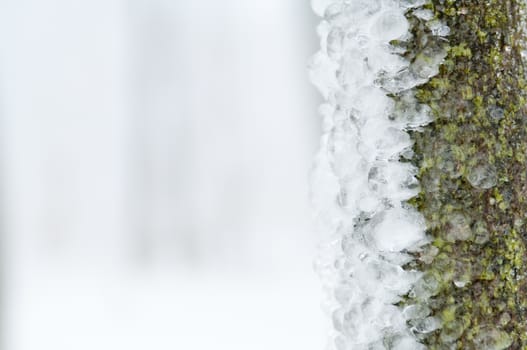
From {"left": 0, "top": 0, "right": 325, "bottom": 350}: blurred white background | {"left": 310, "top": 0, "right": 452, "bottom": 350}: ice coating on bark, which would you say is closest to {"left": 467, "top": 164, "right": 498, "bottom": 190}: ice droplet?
{"left": 310, "top": 0, "right": 452, "bottom": 350}: ice coating on bark

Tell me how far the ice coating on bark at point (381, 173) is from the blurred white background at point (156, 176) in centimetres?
161

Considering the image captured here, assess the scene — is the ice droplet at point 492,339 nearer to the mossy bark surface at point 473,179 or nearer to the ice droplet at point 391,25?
the mossy bark surface at point 473,179

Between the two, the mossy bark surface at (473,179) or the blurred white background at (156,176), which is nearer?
the mossy bark surface at (473,179)

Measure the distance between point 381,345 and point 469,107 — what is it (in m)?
0.11

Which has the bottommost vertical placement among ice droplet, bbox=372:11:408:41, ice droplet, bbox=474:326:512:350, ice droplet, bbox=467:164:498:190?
ice droplet, bbox=474:326:512:350

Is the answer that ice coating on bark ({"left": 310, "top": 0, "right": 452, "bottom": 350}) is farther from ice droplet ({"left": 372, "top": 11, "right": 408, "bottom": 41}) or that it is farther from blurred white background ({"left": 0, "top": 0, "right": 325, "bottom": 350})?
blurred white background ({"left": 0, "top": 0, "right": 325, "bottom": 350})

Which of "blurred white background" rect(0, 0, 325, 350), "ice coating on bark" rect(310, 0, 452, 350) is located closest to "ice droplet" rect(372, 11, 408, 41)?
"ice coating on bark" rect(310, 0, 452, 350)

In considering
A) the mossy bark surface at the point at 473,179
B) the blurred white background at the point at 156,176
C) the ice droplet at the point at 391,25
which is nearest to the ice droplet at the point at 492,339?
the mossy bark surface at the point at 473,179

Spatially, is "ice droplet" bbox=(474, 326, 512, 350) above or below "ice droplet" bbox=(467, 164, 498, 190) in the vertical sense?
below

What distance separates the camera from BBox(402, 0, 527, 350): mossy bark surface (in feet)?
0.97

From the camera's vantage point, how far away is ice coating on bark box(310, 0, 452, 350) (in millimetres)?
300

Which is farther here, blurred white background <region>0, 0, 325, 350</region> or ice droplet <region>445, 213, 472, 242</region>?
blurred white background <region>0, 0, 325, 350</region>

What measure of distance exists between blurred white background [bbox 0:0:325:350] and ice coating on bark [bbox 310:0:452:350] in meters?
1.61

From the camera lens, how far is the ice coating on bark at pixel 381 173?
0.98ft
